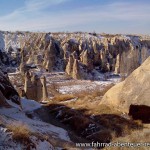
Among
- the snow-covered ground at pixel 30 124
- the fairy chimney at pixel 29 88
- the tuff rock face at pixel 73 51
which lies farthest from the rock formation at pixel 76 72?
the snow-covered ground at pixel 30 124

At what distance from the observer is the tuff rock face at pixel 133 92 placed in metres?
17.2

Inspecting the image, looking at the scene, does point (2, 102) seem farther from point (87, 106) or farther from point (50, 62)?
point (50, 62)

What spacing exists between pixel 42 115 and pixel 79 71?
51.4 metres

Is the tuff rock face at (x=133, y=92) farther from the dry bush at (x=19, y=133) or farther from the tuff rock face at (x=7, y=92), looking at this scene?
the dry bush at (x=19, y=133)

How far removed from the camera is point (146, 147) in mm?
9453

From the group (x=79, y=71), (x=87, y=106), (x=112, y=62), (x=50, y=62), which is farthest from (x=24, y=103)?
(x=112, y=62)

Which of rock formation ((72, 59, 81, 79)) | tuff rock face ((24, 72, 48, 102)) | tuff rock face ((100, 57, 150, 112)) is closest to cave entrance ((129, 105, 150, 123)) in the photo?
tuff rock face ((100, 57, 150, 112))

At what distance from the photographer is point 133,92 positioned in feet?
58.1

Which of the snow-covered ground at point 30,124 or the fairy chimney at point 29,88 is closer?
the snow-covered ground at point 30,124

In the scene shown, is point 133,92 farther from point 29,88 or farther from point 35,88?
point 35,88

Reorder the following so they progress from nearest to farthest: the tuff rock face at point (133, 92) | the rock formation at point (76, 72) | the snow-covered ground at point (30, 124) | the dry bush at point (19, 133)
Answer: the dry bush at point (19, 133) < the snow-covered ground at point (30, 124) < the tuff rock face at point (133, 92) < the rock formation at point (76, 72)

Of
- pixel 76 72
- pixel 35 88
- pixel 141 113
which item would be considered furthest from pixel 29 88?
pixel 76 72

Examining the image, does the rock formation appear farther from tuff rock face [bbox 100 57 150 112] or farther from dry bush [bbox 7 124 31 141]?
dry bush [bbox 7 124 31 141]

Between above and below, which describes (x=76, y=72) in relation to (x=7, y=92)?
below
